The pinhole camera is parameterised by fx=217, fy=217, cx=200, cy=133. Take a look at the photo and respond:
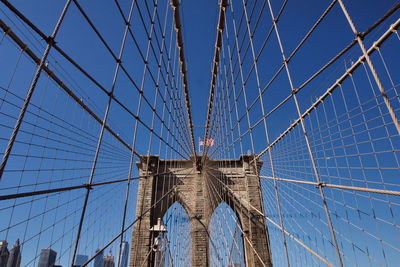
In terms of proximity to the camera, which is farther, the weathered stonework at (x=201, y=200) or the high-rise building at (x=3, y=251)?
the weathered stonework at (x=201, y=200)

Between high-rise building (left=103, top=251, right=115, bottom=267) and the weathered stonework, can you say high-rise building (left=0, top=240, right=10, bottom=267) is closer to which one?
the weathered stonework

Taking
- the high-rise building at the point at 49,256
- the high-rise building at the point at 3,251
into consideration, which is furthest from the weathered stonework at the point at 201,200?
the high-rise building at the point at 3,251

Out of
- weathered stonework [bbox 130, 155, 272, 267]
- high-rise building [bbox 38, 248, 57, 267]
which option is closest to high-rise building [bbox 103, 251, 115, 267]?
weathered stonework [bbox 130, 155, 272, 267]

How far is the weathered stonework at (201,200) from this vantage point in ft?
33.0

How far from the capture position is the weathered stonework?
10.1 meters

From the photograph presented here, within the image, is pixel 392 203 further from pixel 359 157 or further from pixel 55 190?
pixel 55 190

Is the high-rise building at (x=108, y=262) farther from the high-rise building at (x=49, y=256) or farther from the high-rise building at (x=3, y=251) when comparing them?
the high-rise building at (x=3, y=251)

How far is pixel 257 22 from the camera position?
Answer: 3676 mm

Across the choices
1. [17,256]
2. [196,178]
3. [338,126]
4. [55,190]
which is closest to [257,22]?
[338,126]

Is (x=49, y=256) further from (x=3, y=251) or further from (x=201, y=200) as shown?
(x=201, y=200)

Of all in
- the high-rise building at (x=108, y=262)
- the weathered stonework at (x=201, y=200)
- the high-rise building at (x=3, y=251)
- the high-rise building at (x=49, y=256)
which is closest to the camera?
the high-rise building at (x=3, y=251)

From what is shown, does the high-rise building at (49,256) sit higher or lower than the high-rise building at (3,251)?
lower

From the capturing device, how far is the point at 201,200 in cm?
1136

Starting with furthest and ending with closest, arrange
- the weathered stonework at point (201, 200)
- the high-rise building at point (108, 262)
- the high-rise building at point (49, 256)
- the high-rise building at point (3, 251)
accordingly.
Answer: the weathered stonework at point (201, 200), the high-rise building at point (108, 262), the high-rise building at point (49, 256), the high-rise building at point (3, 251)
